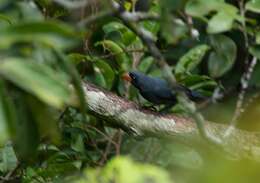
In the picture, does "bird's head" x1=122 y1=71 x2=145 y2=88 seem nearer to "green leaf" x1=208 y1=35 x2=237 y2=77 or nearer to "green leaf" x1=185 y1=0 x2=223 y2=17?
"green leaf" x1=208 y1=35 x2=237 y2=77

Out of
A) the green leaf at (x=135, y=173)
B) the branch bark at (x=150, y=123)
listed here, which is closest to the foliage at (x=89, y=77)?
the green leaf at (x=135, y=173)

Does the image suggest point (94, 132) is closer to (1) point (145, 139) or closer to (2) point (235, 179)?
(1) point (145, 139)

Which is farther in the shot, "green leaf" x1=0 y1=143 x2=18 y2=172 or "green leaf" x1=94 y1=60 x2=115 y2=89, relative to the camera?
"green leaf" x1=0 y1=143 x2=18 y2=172

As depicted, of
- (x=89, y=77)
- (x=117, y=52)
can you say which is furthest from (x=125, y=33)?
(x=89, y=77)

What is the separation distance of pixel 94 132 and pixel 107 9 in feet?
8.82

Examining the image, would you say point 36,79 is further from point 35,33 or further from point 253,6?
point 253,6

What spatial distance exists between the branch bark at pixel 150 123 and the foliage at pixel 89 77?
203 millimetres

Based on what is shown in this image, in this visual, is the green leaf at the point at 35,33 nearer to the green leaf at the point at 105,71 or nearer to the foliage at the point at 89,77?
the foliage at the point at 89,77

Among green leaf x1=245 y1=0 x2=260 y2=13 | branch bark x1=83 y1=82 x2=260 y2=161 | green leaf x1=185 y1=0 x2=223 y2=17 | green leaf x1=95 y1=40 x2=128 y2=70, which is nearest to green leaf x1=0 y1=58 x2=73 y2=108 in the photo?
green leaf x1=185 y1=0 x2=223 y2=17

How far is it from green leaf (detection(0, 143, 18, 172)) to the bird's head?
0.98 metres

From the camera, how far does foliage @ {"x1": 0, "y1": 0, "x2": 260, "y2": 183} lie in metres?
1.79

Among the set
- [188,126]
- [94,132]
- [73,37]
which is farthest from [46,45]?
[94,132]

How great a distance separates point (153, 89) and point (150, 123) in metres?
0.80

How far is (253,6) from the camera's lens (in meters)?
3.17
